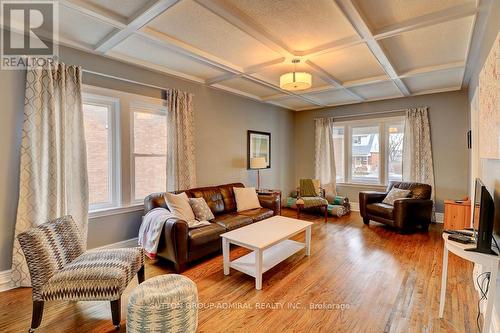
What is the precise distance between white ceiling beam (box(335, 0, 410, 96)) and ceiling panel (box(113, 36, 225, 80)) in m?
1.97

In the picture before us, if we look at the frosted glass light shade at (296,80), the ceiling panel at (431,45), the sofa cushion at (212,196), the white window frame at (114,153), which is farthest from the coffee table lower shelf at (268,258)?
the ceiling panel at (431,45)

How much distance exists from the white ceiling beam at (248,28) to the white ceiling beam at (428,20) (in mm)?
986

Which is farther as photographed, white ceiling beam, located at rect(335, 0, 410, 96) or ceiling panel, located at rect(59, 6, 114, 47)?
ceiling panel, located at rect(59, 6, 114, 47)

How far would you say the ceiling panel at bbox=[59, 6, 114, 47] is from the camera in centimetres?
231

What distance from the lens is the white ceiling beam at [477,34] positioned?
81.7 inches

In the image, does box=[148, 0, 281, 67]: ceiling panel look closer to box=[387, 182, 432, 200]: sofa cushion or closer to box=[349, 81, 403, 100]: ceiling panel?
box=[349, 81, 403, 100]: ceiling panel

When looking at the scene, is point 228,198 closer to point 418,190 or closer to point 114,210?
point 114,210

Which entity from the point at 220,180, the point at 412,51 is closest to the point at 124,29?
the point at 220,180

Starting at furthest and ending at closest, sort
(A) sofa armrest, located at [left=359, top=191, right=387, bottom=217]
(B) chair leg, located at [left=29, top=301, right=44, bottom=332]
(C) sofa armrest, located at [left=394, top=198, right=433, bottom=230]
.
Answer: (A) sofa armrest, located at [left=359, top=191, right=387, bottom=217] → (C) sofa armrest, located at [left=394, top=198, right=433, bottom=230] → (B) chair leg, located at [left=29, top=301, right=44, bottom=332]

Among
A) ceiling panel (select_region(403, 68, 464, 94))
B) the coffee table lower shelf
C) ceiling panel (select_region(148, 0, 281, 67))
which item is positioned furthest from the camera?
ceiling panel (select_region(403, 68, 464, 94))

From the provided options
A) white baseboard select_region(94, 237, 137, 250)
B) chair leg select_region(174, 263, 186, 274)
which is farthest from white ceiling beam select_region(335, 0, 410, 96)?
white baseboard select_region(94, 237, 137, 250)

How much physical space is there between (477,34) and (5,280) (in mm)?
5395

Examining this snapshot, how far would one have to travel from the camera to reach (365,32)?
8.12 ft

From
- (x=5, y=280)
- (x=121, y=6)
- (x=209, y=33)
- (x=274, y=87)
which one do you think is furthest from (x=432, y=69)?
(x=5, y=280)
